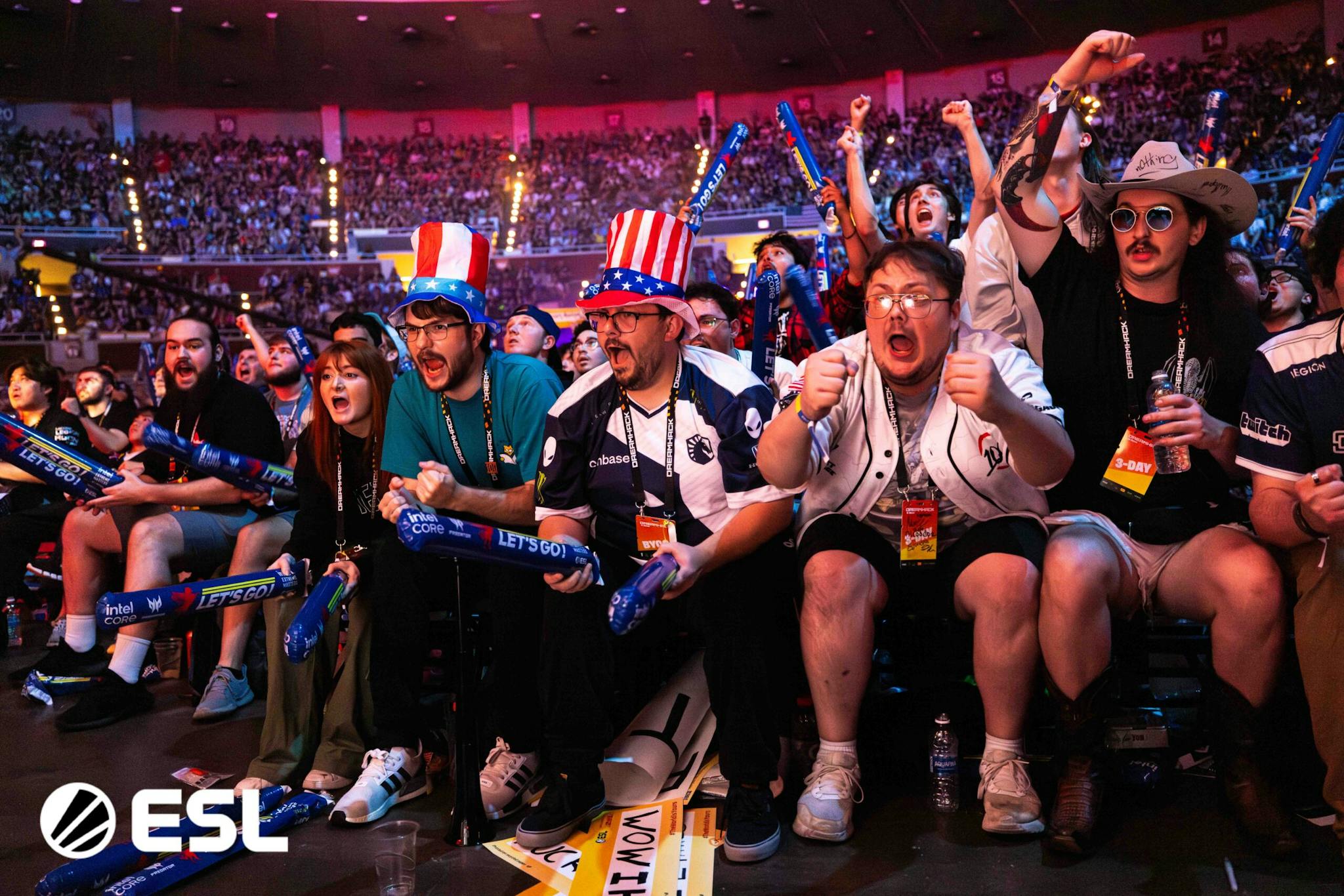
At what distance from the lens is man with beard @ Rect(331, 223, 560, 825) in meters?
2.98

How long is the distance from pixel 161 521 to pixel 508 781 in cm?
206

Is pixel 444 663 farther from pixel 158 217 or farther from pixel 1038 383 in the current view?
pixel 158 217

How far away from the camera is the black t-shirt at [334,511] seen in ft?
11.3

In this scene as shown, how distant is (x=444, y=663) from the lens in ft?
11.3

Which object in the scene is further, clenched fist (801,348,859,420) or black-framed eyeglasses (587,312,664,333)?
black-framed eyeglasses (587,312,664,333)

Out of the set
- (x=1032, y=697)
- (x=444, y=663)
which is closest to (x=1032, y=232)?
(x=1032, y=697)

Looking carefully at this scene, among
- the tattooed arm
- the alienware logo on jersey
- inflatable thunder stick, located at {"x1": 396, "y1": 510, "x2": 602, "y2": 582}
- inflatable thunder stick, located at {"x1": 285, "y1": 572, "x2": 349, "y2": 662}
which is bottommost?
inflatable thunder stick, located at {"x1": 285, "y1": 572, "x2": 349, "y2": 662}

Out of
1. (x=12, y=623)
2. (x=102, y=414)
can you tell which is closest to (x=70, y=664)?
(x=12, y=623)

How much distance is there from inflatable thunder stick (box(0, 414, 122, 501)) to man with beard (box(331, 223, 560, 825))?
124cm

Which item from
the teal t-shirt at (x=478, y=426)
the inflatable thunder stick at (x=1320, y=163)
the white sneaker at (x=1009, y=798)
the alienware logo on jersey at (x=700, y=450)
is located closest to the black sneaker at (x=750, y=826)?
the white sneaker at (x=1009, y=798)

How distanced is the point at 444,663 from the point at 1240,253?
3.54 metres

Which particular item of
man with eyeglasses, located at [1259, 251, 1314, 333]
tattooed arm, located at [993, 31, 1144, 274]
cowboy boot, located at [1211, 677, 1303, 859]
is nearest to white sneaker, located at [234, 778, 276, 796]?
cowboy boot, located at [1211, 677, 1303, 859]

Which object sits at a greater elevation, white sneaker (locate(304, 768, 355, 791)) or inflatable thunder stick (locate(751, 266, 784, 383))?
inflatable thunder stick (locate(751, 266, 784, 383))

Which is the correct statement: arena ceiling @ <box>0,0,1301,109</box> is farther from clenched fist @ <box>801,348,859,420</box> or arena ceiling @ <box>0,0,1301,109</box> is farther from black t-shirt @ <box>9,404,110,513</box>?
clenched fist @ <box>801,348,859,420</box>
